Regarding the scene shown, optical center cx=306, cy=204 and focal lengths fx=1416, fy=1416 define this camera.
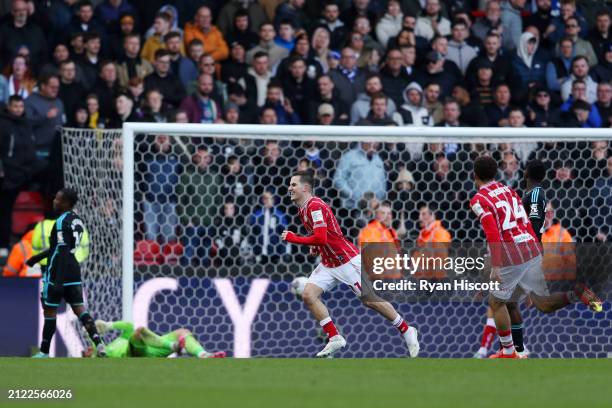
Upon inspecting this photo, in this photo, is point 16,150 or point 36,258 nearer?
point 36,258

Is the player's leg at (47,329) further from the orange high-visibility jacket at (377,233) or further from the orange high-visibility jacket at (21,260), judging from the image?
the orange high-visibility jacket at (377,233)

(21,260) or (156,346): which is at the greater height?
(21,260)

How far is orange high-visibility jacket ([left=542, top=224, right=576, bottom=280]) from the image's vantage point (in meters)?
13.4

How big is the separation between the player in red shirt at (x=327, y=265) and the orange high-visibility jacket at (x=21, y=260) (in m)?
3.39

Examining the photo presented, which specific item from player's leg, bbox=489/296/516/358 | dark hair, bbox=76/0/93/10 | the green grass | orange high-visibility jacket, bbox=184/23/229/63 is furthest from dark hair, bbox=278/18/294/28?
the green grass

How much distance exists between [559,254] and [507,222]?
2.53m

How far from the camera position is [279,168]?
46.9 feet

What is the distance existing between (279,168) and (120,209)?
1.65 meters

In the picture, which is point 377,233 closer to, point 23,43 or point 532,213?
point 532,213

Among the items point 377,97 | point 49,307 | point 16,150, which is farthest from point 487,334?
point 16,150

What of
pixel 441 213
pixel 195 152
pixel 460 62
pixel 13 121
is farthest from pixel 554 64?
pixel 13 121

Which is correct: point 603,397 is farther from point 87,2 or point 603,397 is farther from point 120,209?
point 87,2

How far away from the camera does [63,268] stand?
12312 mm

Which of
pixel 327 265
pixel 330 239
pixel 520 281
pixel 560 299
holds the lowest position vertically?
pixel 560 299
